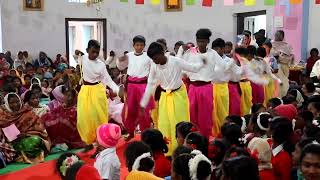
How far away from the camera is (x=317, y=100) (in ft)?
16.9

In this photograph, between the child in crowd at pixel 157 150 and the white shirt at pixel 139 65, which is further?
the white shirt at pixel 139 65

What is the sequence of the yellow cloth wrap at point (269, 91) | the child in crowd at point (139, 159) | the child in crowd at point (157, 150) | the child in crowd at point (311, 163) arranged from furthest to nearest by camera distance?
1. the yellow cloth wrap at point (269, 91)
2. the child in crowd at point (157, 150)
3. the child in crowd at point (139, 159)
4. the child in crowd at point (311, 163)

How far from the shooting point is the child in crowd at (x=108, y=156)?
378 cm

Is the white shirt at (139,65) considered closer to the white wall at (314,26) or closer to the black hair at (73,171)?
the black hair at (73,171)

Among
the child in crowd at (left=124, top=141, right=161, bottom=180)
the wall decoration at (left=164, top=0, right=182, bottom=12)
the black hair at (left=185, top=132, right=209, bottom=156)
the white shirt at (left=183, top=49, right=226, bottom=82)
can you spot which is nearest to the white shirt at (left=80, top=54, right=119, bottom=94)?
the white shirt at (left=183, top=49, right=226, bottom=82)

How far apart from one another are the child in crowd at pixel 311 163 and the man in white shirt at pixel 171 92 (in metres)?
2.35

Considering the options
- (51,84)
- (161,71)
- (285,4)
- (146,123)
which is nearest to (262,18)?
(285,4)

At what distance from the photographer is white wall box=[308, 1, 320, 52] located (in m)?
10.0

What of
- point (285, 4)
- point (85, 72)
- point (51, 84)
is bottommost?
point (51, 84)

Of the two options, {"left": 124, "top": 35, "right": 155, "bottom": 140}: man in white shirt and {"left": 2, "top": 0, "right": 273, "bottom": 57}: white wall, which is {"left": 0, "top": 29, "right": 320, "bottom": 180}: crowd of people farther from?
{"left": 2, "top": 0, "right": 273, "bottom": 57}: white wall

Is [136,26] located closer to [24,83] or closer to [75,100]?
[24,83]

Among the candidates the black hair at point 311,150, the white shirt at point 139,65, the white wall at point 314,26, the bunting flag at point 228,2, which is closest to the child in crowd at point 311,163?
the black hair at point 311,150

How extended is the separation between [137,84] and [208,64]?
104 cm

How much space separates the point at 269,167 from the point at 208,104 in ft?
6.47
